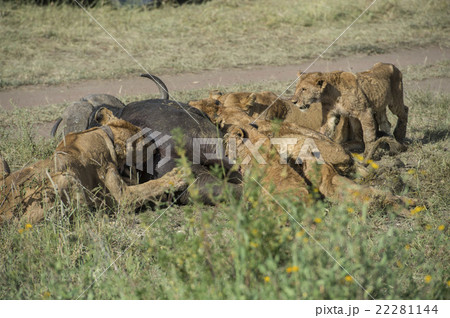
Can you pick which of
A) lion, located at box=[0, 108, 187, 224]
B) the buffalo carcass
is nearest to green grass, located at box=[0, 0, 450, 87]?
the buffalo carcass

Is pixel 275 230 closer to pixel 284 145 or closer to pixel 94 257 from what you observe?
pixel 94 257

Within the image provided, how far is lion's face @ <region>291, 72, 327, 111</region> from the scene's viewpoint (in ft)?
18.1

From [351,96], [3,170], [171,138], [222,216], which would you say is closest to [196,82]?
[351,96]

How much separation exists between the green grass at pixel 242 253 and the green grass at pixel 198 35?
658cm

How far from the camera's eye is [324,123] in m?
6.04

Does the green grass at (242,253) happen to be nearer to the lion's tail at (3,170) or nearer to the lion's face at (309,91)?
the lion's tail at (3,170)

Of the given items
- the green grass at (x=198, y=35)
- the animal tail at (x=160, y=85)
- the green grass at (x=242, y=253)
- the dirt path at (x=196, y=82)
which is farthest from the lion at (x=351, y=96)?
the green grass at (x=198, y=35)

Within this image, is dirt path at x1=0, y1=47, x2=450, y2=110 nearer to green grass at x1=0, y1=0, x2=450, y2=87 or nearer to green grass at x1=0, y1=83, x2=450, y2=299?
green grass at x1=0, y1=0, x2=450, y2=87

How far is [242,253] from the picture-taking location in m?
2.83

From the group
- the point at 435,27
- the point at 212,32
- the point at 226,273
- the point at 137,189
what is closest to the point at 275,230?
the point at 226,273

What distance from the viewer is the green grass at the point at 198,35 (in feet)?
36.6

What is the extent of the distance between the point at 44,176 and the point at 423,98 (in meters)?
5.77

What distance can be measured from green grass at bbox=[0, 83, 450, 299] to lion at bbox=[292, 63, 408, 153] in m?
0.74

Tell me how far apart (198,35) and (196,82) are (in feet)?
10.8
